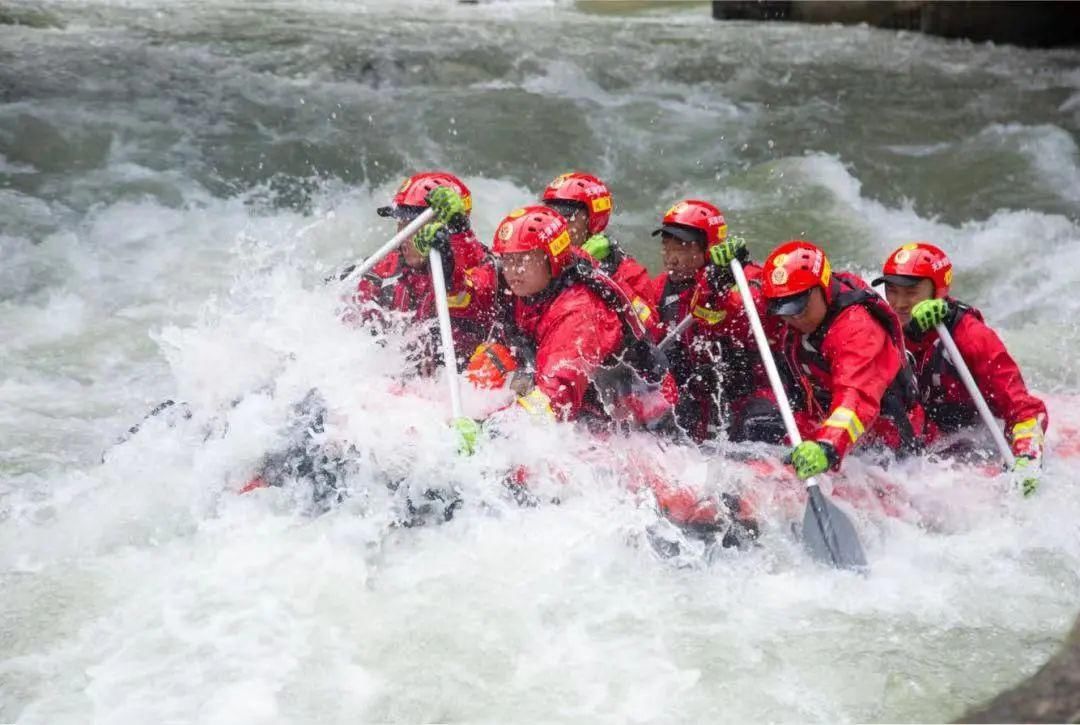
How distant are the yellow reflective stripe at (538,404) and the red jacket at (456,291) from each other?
3.23 ft

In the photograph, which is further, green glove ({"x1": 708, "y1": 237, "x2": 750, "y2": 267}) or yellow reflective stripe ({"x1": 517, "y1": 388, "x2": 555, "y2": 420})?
green glove ({"x1": 708, "y1": 237, "x2": 750, "y2": 267})

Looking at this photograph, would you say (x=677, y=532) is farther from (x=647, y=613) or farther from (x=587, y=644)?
(x=587, y=644)

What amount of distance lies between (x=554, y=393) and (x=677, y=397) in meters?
0.77

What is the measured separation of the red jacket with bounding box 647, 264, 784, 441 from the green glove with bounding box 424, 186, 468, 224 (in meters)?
1.31

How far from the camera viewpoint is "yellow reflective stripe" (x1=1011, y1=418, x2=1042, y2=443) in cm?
513

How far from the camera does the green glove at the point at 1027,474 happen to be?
5.00m

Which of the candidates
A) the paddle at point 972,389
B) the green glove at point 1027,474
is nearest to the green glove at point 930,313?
the paddle at point 972,389

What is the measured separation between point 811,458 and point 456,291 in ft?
7.13

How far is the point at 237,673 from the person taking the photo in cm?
395

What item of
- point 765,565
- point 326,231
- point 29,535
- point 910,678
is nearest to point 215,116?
point 326,231

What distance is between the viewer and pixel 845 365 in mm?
4672

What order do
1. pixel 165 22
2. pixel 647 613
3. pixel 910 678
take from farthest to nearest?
1. pixel 165 22
2. pixel 647 613
3. pixel 910 678

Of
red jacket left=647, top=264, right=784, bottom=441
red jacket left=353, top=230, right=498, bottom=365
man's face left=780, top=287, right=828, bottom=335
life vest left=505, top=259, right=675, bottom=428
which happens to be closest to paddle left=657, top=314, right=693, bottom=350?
red jacket left=647, top=264, right=784, bottom=441

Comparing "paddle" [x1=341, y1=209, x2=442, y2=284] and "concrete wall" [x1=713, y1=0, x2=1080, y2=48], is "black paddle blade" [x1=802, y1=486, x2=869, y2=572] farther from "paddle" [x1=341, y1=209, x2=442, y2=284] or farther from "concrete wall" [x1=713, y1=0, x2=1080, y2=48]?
"concrete wall" [x1=713, y1=0, x2=1080, y2=48]
